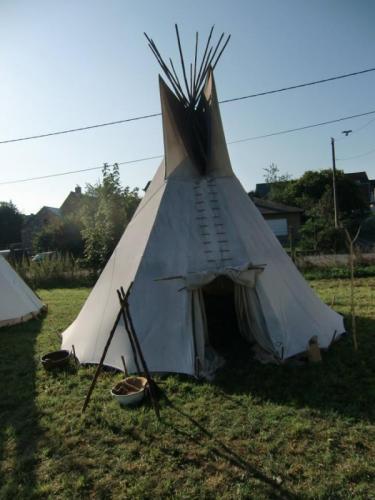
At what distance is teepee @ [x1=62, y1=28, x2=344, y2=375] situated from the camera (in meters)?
4.69

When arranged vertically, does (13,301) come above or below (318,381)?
above

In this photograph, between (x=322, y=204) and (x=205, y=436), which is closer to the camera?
(x=205, y=436)

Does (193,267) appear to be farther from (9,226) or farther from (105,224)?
(9,226)

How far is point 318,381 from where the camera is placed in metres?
4.27

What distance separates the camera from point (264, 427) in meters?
3.45

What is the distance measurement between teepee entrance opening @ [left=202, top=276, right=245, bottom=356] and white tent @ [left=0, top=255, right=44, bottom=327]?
4268 millimetres

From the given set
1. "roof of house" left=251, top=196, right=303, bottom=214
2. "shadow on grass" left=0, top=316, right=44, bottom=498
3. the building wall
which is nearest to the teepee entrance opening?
"shadow on grass" left=0, top=316, right=44, bottom=498

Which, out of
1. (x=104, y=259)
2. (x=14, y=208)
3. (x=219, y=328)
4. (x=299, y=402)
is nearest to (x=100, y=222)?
(x=104, y=259)

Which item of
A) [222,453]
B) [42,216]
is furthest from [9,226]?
[222,453]

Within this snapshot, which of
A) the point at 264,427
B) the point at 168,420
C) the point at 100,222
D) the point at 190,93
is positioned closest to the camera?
the point at 264,427

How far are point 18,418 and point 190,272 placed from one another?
100 inches

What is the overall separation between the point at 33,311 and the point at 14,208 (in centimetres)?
3788

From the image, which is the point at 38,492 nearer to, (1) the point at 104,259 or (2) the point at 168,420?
(2) the point at 168,420

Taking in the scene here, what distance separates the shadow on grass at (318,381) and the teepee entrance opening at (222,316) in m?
0.58
